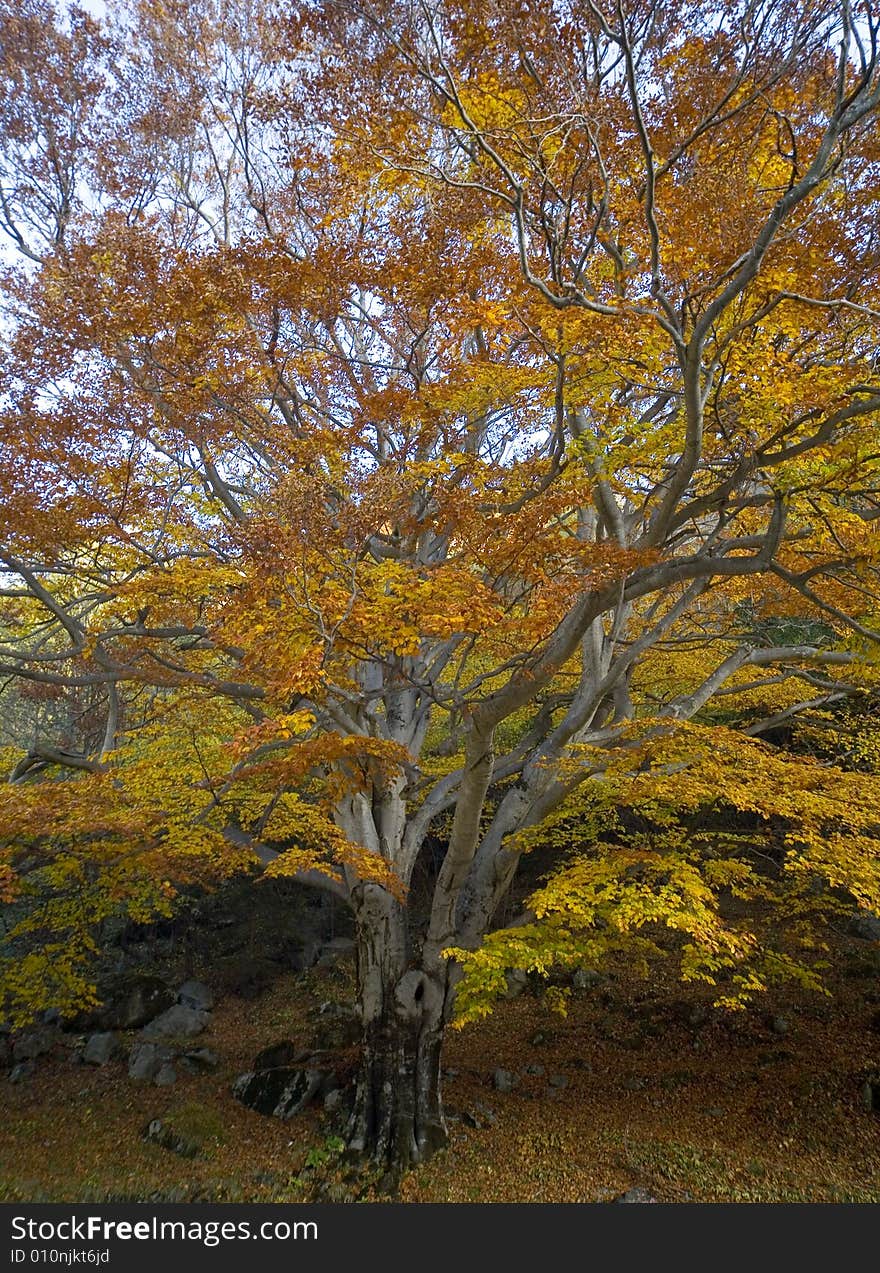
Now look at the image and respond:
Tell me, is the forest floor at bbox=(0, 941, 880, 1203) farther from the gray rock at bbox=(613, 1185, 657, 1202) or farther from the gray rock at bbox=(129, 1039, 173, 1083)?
the gray rock at bbox=(129, 1039, 173, 1083)

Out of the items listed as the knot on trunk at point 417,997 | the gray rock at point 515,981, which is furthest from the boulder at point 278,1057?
the gray rock at point 515,981

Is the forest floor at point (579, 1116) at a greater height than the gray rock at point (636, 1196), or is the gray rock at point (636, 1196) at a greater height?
the gray rock at point (636, 1196)

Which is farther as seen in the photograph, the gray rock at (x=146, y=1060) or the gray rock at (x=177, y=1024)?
the gray rock at (x=177, y=1024)

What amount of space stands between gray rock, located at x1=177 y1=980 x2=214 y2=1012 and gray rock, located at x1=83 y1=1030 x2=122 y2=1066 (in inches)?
61.7

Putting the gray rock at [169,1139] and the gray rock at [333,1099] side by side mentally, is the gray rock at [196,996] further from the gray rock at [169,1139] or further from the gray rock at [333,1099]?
the gray rock at [333,1099]

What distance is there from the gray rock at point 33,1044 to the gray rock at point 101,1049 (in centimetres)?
70

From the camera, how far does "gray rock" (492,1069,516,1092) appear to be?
9367 mm

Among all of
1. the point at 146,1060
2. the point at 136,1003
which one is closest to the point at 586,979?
the point at 146,1060

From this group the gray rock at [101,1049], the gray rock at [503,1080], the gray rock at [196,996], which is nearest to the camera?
the gray rock at [503,1080]

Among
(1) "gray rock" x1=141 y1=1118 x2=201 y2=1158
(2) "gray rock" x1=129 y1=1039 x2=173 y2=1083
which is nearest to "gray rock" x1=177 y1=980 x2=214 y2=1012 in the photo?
(2) "gray rock" x1=129 y1=1039 x2=173 y2=1083

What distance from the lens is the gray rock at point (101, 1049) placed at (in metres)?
11.6

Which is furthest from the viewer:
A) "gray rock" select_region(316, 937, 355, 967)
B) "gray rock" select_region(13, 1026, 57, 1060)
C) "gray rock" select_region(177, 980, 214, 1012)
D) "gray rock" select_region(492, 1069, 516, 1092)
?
"gray rock" select_region(316, 937, 355, 967)

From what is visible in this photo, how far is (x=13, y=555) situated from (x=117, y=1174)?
7.00 meters

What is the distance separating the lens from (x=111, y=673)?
7082 mm
